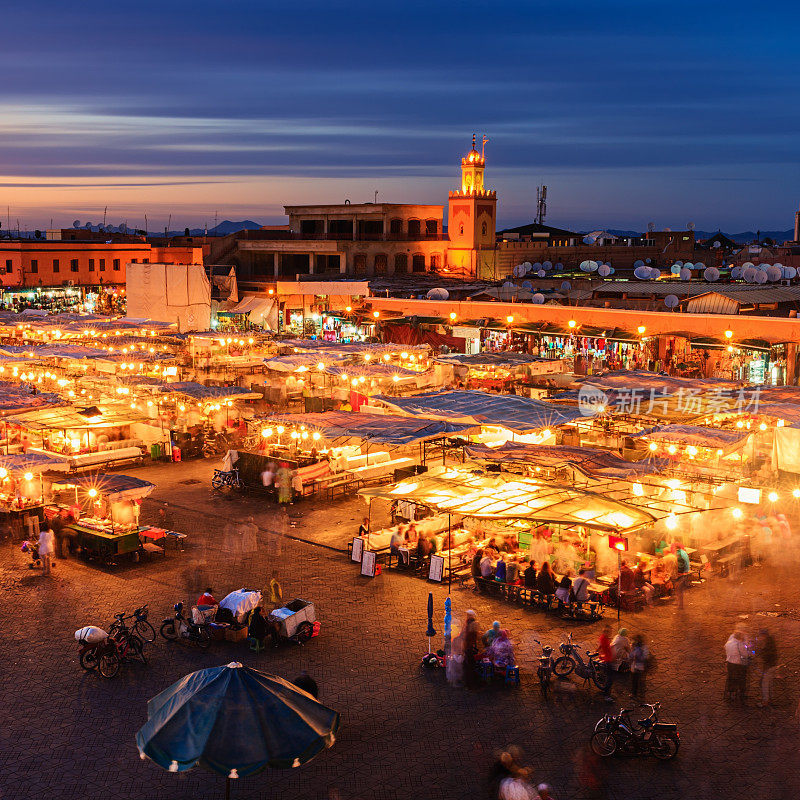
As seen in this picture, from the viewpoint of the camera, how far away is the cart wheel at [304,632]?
12961mm

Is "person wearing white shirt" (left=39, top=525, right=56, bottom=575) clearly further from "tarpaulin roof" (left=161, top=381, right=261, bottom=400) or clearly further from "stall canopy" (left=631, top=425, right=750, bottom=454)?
"stall canopy" (left=631, top=425, right=750, bottom=454)

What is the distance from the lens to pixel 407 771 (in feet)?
31.8

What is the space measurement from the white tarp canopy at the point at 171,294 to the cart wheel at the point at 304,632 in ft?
124

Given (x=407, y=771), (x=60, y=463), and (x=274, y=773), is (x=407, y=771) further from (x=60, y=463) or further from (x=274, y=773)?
(x=60, y=463)

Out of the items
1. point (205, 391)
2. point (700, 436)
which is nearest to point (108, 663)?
point (700, 436)

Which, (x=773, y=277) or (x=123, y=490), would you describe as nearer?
(x=123, y=490)

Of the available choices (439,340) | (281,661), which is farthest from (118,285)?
(281,661)

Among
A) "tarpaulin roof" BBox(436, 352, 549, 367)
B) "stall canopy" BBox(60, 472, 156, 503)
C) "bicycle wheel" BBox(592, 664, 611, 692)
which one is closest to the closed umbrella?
"bicycle wheel" BBox(592, 664, 611, 692)

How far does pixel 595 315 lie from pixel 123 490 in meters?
22.4

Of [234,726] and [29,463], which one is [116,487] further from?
[234,726]

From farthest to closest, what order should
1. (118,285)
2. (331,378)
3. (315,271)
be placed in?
(118,285) < (315,271) < (331,378)

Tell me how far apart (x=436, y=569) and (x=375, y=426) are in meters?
5.46

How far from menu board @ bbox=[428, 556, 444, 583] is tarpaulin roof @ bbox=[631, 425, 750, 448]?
586cm

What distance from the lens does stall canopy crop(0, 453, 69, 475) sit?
18.2 meters
